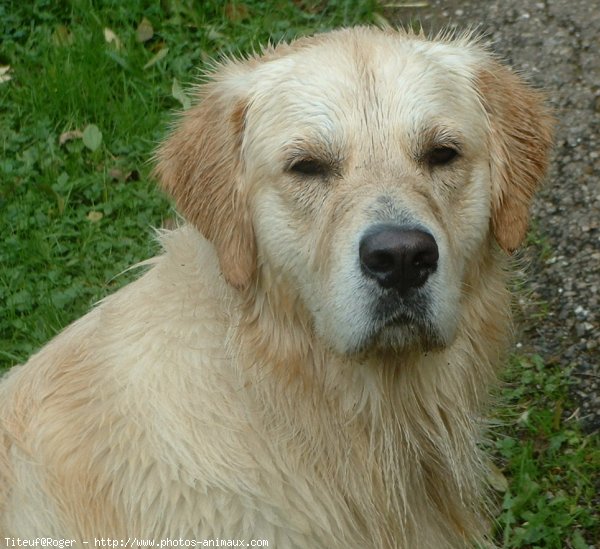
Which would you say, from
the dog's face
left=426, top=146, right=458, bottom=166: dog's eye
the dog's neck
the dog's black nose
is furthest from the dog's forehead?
the dog's neck

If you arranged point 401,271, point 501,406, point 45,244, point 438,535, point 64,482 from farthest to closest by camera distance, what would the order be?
point 45,244 < point 501,406 < point 438,535 < point 64,482 < point 401,271

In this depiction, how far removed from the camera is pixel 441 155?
3574mm

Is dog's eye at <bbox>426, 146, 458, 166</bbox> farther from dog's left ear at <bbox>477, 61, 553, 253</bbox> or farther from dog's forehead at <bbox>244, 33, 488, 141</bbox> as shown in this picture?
dog's left ear at <bbox>477, 61, 553, 253</bbox>

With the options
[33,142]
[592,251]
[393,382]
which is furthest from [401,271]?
[33,142]

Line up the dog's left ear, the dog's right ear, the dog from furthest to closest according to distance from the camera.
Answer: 1. the dog's left ear
2. the dog's right ear
3. the dog

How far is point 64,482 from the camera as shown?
3.60 metres

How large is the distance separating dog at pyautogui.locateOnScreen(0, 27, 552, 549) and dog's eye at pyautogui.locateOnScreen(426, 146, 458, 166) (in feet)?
0.04

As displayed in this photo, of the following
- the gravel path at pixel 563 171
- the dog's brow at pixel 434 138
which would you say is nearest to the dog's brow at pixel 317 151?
the dog's brow at pixel 434 138

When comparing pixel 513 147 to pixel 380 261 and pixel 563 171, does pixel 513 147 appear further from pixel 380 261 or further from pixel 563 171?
pixel 563 171

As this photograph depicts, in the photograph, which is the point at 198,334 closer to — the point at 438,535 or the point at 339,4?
the point at 438,535

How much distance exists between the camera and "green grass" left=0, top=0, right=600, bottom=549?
198 inches

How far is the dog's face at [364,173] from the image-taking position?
3.30m

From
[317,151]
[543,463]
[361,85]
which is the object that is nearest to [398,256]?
[317,151]

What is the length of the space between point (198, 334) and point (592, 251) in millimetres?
2810
